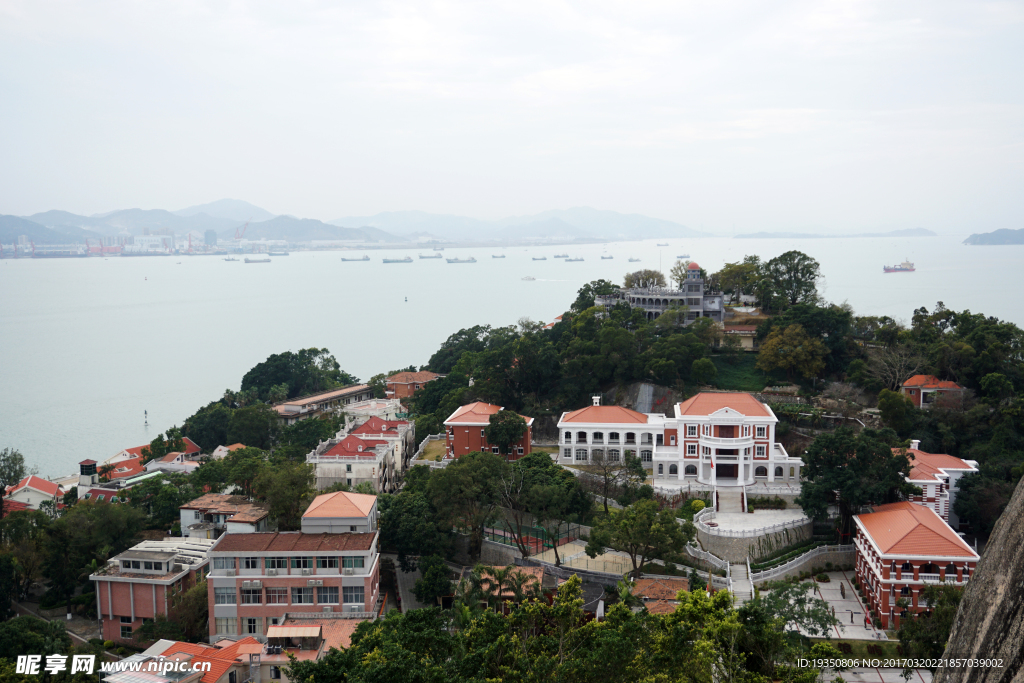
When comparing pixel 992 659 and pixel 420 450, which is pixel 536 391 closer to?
pixel 420 450

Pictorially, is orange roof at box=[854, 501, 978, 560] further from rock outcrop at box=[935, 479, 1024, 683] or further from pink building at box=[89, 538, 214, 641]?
pink building at box=[89, 538, 214, 641]

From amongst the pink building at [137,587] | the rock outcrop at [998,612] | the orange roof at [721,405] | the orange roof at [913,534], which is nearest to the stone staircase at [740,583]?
the orange roof at [913,534]

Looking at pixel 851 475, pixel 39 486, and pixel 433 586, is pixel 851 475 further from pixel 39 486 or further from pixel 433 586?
pixel 39 486

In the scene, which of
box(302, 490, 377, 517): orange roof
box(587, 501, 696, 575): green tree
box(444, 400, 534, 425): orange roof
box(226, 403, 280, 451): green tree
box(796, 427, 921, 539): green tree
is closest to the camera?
box(587, 501, 696, 575): green tree

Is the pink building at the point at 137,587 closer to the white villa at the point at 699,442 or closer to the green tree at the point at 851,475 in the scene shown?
the white villa at the point at 699,442

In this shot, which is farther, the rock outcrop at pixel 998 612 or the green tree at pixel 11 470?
the green tree at pixel 11 470

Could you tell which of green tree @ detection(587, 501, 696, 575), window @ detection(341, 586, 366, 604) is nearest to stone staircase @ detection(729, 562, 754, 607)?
green tree @ detection(587, 501, 696, 575)

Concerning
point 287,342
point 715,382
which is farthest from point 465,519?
point 287,342
